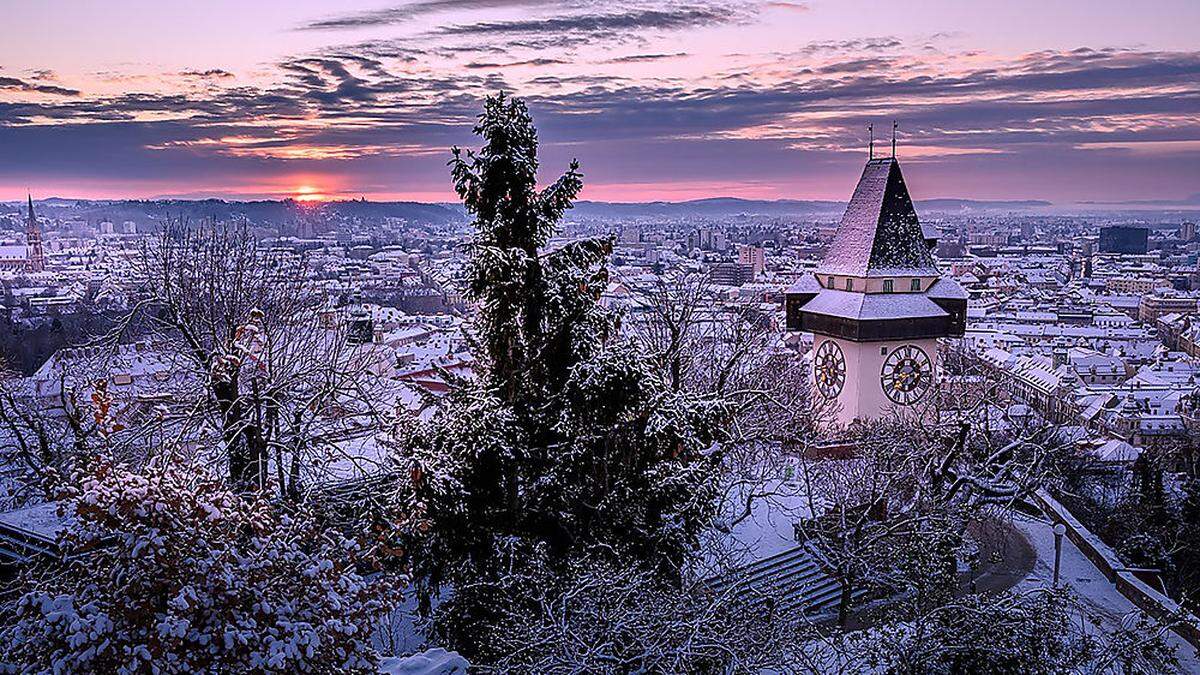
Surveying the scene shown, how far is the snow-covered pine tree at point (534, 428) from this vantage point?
9672mm

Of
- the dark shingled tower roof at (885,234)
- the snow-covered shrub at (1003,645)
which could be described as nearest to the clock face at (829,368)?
the dark shingled tower roof at (885,234)

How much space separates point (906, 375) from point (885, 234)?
3513mm

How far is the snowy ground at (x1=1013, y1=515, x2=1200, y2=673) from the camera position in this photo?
10961 mm

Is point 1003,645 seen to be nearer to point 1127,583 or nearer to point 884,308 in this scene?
point 1127,583

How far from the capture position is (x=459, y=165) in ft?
32.2

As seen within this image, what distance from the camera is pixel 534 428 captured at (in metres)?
10.1

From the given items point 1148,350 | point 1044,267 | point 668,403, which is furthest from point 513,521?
point 1044,267

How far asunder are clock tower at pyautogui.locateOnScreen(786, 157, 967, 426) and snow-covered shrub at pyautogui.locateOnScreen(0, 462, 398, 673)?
17124mm

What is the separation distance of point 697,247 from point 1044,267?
63.4 metres

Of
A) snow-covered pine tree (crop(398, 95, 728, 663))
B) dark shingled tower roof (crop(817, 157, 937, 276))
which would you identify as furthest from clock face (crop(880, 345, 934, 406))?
snow-covered pine tree (crop(398, 95, 728, 663))

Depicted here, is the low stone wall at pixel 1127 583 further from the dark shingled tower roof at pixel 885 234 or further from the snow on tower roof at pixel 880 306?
the dark shingled tower roof at pixel 885 234

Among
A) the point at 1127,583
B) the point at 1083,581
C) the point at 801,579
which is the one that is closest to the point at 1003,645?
the point at 801,579

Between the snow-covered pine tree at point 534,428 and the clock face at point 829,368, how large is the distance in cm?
1212

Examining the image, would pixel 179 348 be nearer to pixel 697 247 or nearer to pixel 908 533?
pixel 908 533
